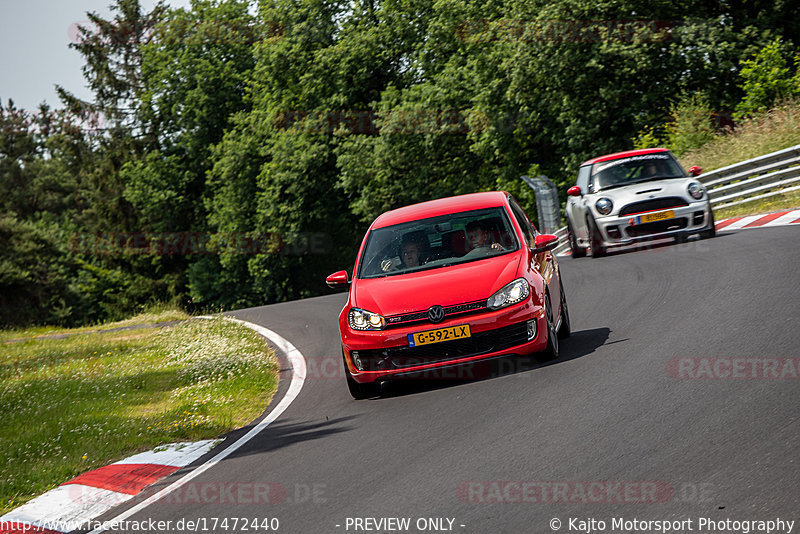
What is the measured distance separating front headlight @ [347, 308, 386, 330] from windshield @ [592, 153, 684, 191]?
29.4 feet

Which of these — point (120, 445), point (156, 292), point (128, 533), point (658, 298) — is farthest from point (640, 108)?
point (156, 292)

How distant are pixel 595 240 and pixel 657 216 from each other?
1487 millimetres

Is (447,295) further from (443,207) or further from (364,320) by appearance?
(443,207)

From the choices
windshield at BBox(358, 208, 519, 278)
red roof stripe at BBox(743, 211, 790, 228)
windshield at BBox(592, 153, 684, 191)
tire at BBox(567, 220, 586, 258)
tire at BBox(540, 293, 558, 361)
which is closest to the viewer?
tire at BBox(540, 293, 558, 361)

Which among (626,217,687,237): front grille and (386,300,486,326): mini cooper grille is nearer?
(386,300,486,326): mini cooper grille

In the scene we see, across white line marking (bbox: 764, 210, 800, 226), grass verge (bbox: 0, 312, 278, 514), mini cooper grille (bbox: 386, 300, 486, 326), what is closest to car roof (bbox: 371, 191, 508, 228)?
mini cooper grille (bbox: 386, 300, 486, 326)

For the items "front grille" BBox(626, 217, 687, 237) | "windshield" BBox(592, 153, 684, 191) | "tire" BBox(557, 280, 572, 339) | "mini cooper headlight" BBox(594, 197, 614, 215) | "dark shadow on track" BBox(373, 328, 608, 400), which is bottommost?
"dark shadow on track" BBox(373, 328, 608, 400)

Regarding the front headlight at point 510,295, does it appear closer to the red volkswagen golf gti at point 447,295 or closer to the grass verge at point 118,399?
the red volkswagen golf gti at point 447,295

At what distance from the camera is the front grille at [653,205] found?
48.4 ft

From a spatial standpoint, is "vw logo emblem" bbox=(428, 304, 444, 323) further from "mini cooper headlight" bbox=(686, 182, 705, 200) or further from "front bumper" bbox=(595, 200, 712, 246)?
"mini cooper headlight" bbox=(686, 182, 705, 200)

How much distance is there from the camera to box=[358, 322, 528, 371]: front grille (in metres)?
7.84

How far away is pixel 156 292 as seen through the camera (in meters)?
56.3

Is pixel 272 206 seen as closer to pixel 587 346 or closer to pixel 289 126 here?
pixel 289 126

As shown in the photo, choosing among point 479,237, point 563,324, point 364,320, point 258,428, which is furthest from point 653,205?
point 258,428
